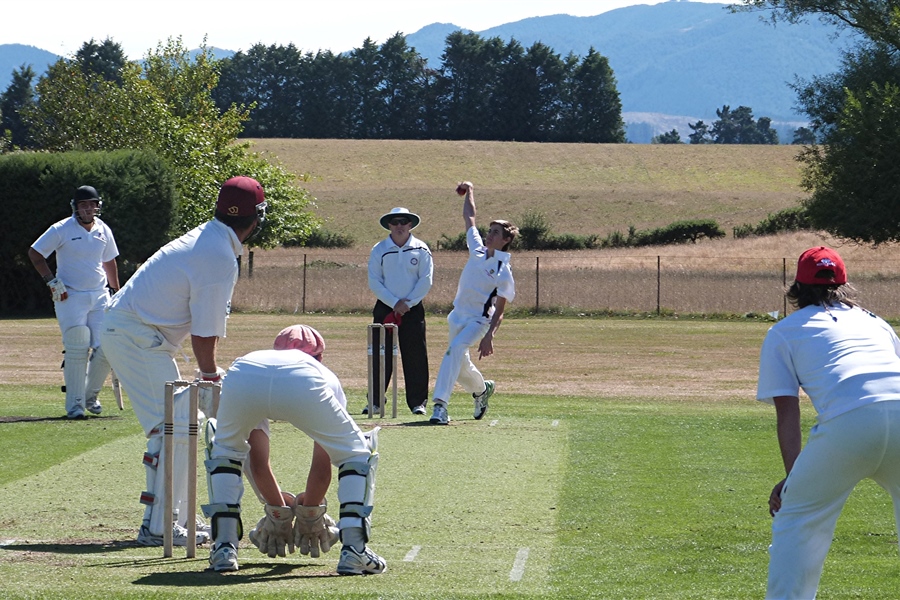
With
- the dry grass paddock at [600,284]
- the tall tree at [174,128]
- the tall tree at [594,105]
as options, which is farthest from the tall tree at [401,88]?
the dry grass paddock at [600,284]

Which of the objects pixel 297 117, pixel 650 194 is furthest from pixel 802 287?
pixel 297 117

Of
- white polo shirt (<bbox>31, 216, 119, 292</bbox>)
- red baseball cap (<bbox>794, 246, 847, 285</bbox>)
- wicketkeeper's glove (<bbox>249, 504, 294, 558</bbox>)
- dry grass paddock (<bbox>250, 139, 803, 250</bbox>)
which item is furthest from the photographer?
dry grass paddock (<bbox>250, 139, 803, 250</bbox>)

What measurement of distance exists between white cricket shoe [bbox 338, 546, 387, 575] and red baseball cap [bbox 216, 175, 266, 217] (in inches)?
76.6

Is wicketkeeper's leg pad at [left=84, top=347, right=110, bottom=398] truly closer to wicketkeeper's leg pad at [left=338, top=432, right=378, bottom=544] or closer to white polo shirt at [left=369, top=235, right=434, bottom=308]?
white polo shirt at [left=369, top=235, right=434, bottom=308]

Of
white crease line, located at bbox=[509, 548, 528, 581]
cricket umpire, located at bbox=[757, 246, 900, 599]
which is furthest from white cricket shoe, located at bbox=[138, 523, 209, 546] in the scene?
cricket umpire, located at bbox=[757, 246, 900, 599]

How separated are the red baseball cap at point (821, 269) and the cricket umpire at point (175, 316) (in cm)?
303

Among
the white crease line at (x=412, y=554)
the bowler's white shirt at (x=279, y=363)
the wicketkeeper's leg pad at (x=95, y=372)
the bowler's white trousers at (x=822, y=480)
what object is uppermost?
the bowler's white shirt at (x=279, y=363)

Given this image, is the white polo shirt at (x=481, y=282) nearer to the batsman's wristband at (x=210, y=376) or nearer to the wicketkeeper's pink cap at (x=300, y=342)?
the batsman's wristband at (x=210, y=376)

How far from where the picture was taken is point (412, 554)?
7.12m

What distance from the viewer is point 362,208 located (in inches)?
3157

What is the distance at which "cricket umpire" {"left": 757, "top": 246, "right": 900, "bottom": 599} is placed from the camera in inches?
197

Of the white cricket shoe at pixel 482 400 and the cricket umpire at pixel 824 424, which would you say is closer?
the cricket umpire at pixel 824 424

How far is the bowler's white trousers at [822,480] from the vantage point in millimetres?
4996

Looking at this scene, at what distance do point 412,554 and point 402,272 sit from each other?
278 inches
